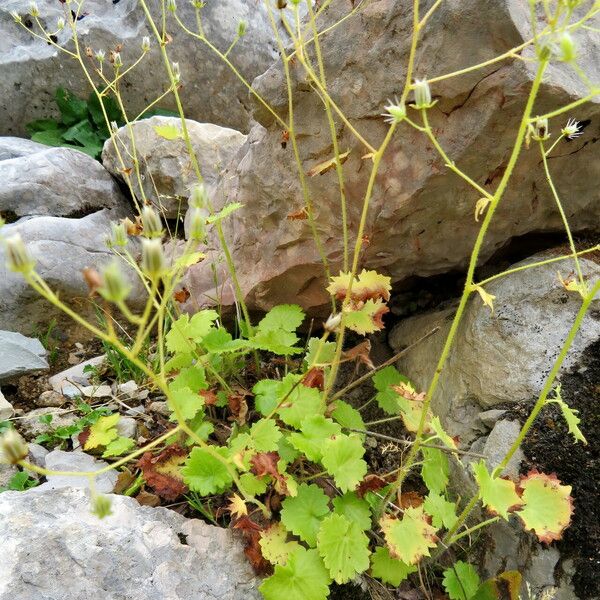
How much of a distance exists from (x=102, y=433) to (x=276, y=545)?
748 mm

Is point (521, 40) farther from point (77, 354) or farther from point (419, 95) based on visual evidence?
point (77, 354)

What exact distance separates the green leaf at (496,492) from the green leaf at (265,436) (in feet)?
1.87

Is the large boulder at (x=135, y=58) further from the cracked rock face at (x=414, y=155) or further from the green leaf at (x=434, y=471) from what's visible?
the green leaf at (x=434, y=471)

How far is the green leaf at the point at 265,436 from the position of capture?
172 centimetres

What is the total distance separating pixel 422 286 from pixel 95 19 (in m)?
3.10

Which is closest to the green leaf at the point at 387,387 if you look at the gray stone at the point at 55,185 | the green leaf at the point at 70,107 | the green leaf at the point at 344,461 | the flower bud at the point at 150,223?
the green leaf at the point at 344,461

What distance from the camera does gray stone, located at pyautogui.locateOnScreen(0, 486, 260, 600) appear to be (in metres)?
1.46

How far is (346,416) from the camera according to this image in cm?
197

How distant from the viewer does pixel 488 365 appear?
79.2 inches

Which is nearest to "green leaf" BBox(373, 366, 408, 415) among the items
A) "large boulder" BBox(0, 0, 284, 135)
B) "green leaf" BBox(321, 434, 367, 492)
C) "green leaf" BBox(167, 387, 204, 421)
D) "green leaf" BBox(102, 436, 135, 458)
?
"green leaf" BBox(321, 434, 367, 492)

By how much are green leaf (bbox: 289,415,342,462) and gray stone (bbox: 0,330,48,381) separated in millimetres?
1281

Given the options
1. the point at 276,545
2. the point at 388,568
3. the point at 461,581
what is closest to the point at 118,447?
the point at 276,545

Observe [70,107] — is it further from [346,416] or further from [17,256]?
[17,256]

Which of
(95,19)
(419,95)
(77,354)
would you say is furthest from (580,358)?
(95,19)
